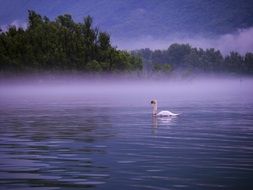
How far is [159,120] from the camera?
114ft

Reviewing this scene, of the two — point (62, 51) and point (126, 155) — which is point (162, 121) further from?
point (62, 51)

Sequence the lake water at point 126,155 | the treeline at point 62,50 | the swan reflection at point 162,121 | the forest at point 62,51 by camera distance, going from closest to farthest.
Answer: the lake water at point 126,155, the swan reflection at point 162,121, the forest at point 62,51, the treeline at point 62,50

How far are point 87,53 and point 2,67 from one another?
19848 millimetres

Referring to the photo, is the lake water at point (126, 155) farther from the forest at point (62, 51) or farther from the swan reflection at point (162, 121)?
the forest at point (62, 51)

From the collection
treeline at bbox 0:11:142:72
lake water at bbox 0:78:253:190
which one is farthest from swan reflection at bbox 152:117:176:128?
treeline at bbox 0:11:142:72

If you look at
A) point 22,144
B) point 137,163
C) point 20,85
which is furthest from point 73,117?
point 20,85

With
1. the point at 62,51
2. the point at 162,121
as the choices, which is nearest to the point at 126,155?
the point at 162,121

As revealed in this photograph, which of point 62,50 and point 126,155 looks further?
point 62,50

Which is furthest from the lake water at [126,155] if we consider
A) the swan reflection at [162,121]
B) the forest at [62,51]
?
the forest at [62,51]

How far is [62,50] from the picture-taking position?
5256 inches

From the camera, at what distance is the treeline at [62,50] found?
426ft

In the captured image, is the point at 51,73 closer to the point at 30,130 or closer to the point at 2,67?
the point at 2,67

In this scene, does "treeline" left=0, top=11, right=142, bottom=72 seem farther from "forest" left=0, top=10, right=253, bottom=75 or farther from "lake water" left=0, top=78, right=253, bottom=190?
"lake water" left=0, top=78, right=253, bottom=190

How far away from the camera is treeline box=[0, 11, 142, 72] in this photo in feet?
426
